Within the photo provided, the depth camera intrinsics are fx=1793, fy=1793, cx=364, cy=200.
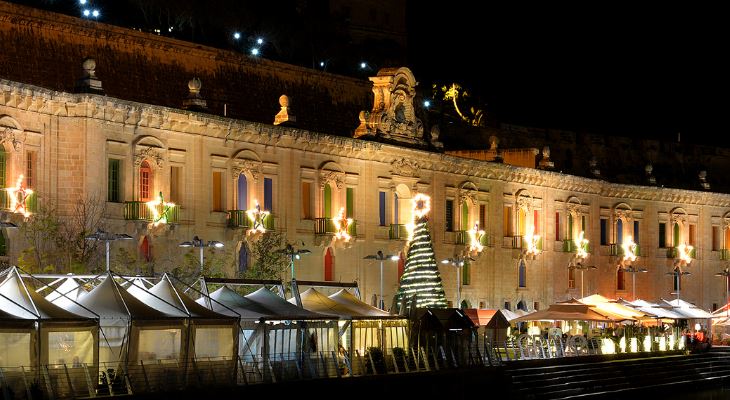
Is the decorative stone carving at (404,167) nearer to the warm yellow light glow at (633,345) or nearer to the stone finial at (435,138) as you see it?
the stone finial at (435,138)

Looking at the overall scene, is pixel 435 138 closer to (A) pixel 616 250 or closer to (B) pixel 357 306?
(A) pixel 616 250

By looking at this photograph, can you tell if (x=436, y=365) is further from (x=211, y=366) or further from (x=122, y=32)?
(x=122, y=32)

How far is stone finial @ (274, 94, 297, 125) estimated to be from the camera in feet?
226

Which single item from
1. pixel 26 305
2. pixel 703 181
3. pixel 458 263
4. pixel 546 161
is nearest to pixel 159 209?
pixel 458 263

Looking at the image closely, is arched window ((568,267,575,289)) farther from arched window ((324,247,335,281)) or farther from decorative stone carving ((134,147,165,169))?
decorative stone carving ((134,147,165,169))

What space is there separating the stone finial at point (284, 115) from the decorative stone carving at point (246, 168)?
244 cm

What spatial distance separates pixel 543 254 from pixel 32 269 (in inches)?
1494

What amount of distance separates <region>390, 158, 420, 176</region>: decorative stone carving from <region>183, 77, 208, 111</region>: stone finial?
13.3 metres

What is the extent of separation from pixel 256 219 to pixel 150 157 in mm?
6272

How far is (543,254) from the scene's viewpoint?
8806cm

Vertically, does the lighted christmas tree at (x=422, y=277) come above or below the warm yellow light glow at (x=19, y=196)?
below

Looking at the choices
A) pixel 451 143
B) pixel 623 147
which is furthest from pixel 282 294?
pixel 623 147

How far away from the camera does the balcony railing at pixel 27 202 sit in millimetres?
55469

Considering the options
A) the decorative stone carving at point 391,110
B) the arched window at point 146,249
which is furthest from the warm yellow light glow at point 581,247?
the arched window at point 146,249
